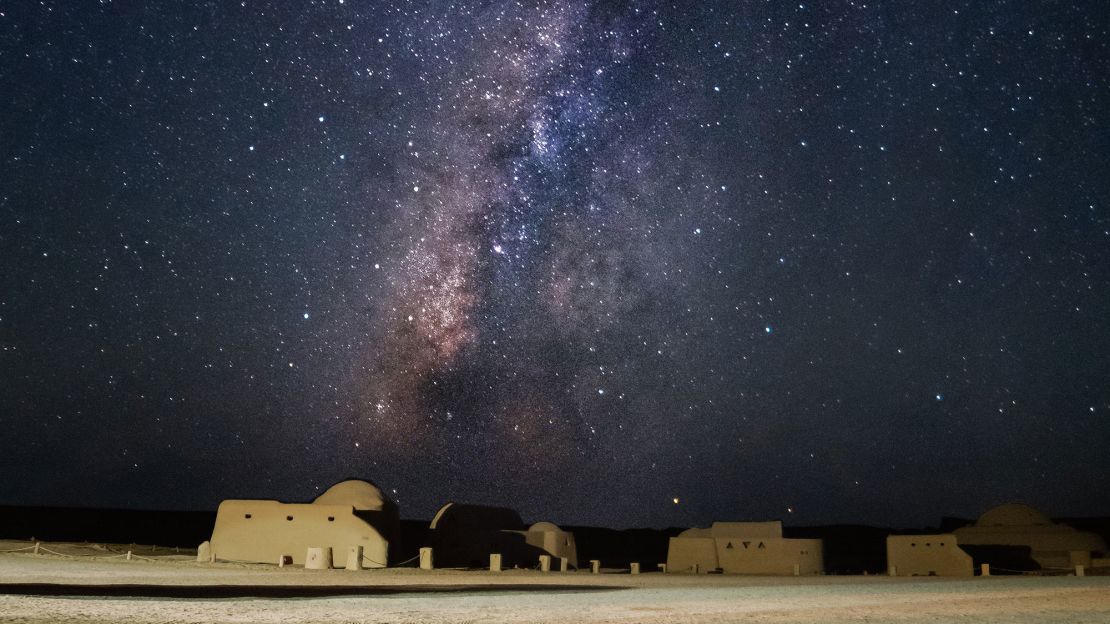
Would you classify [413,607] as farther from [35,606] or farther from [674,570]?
[674,570]

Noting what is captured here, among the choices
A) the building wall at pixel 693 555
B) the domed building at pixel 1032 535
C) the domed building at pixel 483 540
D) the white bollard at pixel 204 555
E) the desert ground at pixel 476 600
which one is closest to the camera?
the desert ground at pixel 476 600

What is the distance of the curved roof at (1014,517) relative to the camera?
4378 centimetres

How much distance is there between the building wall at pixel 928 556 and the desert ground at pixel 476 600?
1004 cm

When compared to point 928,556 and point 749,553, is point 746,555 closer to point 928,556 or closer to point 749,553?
point 749,553

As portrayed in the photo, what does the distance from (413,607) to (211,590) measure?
4768 mm

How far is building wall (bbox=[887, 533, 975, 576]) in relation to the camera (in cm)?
3412

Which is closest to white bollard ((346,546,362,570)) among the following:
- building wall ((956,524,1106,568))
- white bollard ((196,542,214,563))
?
white bollard ((196,542,214,563))

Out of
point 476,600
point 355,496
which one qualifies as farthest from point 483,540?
point 476,600

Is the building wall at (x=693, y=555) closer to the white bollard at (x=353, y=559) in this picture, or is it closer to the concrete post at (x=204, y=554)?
the white bollard at (x=353, y=559)

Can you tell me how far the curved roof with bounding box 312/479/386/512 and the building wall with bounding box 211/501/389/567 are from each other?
3012 millimetres

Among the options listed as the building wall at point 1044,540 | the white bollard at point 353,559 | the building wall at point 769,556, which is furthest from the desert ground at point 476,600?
the building wall at point 1044,540

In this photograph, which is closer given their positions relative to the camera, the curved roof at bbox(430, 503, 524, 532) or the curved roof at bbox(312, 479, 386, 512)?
the curved roof at bbox(312, 479, 386, 512)

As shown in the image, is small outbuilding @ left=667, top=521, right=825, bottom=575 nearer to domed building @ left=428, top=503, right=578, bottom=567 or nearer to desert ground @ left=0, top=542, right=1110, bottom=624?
domed building @ left=428, top=503, right=578, bottom=567

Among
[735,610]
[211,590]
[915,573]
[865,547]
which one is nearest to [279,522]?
[211,590]
